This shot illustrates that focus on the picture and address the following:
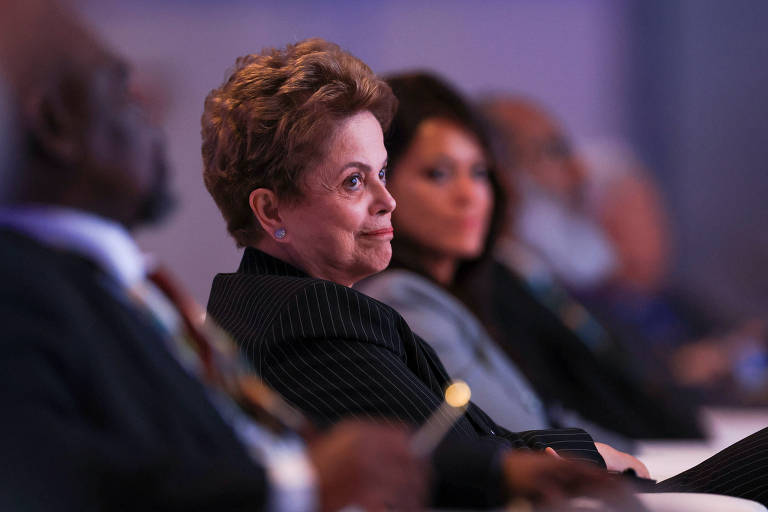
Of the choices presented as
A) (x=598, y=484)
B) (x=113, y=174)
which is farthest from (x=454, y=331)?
(x=113, y=174)

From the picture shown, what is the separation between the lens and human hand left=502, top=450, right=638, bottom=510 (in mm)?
1046

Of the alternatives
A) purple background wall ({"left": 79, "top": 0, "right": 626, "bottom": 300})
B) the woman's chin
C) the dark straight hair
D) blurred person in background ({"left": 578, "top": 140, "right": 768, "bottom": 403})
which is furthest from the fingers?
blurred person in background ({"left": 578, "top": 140, "right": 768, "bottom": 403})

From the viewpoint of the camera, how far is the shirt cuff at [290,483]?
90cm

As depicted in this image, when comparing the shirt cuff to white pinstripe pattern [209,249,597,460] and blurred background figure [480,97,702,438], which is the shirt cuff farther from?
blurred background figure [480,97,702,438]

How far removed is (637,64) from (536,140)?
1840mm

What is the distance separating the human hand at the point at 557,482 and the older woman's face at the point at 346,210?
1.75ft

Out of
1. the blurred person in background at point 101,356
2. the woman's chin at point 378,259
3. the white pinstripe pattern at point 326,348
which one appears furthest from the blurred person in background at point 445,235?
the blurred person in background at point 101,356

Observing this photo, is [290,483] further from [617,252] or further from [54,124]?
[617,252]

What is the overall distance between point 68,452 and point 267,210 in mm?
697

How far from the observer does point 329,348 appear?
1.38 m

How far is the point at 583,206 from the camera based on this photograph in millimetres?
5309

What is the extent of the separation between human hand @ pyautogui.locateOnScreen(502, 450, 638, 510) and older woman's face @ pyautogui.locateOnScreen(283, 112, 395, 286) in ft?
1.75

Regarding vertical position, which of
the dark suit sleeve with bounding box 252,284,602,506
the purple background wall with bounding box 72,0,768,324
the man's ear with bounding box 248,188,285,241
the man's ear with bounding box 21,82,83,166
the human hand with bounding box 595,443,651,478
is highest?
the purple background wall with bounding box 72,0,768,324

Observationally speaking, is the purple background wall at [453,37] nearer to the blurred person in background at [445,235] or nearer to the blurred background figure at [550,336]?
the blurred background figure at [550,336]
